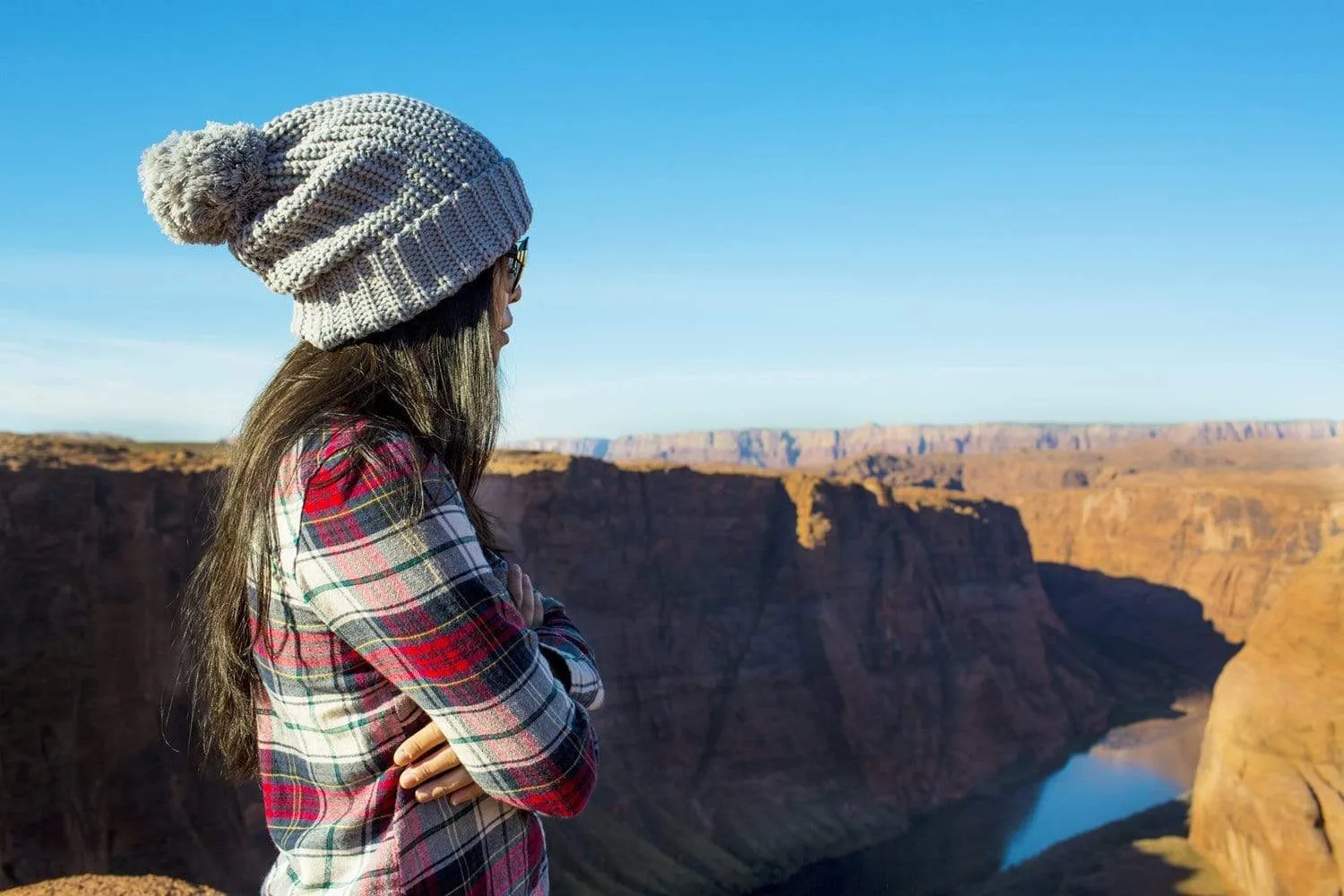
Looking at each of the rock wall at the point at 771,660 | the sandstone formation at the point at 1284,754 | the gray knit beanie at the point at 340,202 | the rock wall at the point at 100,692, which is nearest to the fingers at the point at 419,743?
the gray knit beanie at the point at 340,202

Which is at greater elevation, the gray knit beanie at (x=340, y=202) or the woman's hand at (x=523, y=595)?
the gray knit beanie at (x=340, y=202)

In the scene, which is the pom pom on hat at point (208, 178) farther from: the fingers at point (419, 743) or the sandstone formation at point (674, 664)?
the sandstone formation at point (674, 664)

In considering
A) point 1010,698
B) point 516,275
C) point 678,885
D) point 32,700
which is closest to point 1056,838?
point 1010,698

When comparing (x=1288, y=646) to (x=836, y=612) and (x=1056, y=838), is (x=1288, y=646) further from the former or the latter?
(x=836, y=612)

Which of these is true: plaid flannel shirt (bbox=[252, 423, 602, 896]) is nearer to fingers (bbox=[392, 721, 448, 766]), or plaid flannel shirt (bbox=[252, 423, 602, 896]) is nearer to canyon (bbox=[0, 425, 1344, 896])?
fingers (bbox=[392, 721, 448, 766])

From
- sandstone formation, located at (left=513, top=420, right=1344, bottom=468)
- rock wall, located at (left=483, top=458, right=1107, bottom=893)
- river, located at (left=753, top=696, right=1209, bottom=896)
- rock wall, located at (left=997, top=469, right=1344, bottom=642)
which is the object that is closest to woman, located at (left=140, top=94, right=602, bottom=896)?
rock wall, located at (left=483, top=458, right=1107, bottom=893)

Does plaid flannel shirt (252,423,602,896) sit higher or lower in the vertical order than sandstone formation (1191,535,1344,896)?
higher
